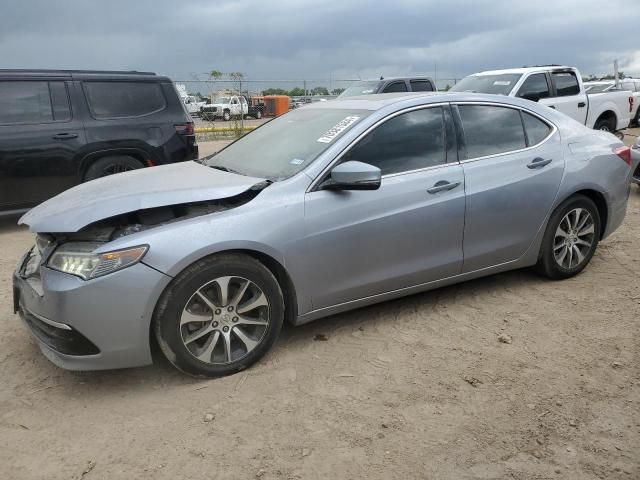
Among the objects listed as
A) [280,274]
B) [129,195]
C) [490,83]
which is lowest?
[280,274]

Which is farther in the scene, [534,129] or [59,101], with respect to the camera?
[59,101]

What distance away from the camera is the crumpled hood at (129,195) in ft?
10.1

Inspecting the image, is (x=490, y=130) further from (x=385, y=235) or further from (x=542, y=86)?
(x=542, y=86)

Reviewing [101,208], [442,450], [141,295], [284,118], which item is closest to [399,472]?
[442,450]

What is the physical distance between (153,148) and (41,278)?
14.5 ft

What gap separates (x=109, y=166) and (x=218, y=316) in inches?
179

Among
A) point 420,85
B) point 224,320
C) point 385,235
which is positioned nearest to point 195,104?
point 420,85

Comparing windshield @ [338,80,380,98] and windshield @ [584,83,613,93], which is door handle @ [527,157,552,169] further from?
windshield @ [584,83,613,93]

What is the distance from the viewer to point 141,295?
2.89 m

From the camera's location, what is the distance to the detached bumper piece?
289 cm

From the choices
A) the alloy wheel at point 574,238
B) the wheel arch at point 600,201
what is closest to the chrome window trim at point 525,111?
the wheel arch at point 600,201

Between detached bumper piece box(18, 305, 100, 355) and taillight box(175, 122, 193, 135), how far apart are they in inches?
186

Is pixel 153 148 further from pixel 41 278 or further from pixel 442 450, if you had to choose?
Result: pixel 442 450

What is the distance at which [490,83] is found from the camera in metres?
10.6
